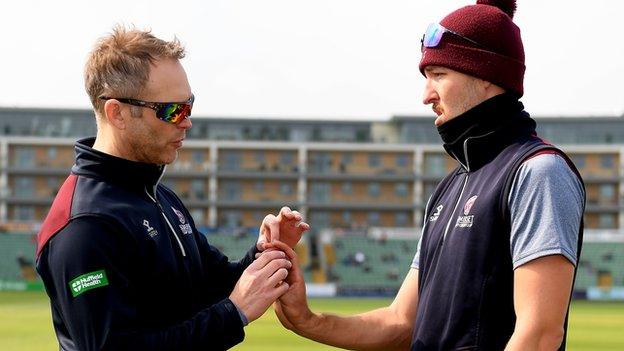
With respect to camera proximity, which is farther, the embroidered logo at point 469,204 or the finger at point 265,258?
the finger at point 265,258

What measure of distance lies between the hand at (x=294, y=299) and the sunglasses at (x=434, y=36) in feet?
4.78

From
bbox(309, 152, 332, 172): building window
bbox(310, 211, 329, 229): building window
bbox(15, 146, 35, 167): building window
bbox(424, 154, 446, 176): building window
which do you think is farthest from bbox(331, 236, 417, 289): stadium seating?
bbox(15, 146, 35, 167): building window

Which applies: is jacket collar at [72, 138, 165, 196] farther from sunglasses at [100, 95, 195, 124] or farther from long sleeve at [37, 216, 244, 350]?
long sleeve at [37, 216, 244, 350]

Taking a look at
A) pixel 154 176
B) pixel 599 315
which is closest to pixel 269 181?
pixel 599 315

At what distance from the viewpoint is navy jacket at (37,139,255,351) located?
4352 millimetres

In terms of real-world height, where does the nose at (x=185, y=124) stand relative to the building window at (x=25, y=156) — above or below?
above

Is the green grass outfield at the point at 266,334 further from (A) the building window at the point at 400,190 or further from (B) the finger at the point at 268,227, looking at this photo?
(A) the building window at the point at 400,190

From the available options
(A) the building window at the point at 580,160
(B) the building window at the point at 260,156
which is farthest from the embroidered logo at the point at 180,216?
(A) the building window at the point at 580,160

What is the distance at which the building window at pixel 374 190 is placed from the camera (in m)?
97.7

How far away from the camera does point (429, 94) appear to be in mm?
4691

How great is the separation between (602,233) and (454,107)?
79.1 m

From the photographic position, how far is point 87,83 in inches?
191

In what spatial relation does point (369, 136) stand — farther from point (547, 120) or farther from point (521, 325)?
point (521, 325)

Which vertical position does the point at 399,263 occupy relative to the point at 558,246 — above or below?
below
